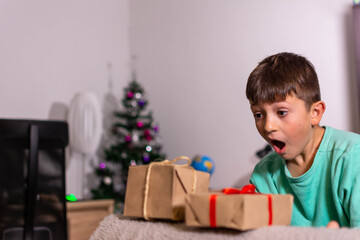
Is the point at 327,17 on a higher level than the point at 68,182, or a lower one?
higher

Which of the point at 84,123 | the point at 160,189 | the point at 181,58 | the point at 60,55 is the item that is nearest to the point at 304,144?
the point at 160,189

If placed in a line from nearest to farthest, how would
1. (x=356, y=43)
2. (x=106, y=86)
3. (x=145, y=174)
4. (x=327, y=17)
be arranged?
1. (x=145, y=174)
2. (x=356, y=43)
3. (x=327, y=17)
4. (x=106, y=86)

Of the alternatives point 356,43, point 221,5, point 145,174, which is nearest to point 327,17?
point 356,43

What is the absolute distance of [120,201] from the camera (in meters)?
4.05

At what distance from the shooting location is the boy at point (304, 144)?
0.99 meters

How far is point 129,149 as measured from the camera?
13.4 feet

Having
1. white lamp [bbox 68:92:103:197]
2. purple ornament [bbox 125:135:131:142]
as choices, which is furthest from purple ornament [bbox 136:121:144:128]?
white lamp [bbox 68:92:103:197]

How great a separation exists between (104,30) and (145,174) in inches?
157

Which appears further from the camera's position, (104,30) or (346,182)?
(104,30)

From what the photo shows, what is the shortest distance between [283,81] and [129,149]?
3.16 m

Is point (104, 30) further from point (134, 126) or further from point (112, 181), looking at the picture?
point (112, 181)

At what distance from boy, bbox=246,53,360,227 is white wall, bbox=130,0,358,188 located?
2.46m

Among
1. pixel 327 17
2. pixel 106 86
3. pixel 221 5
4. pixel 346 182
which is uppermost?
pixel 221 5

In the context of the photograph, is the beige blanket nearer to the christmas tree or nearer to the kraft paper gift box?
the kraft paper gift box
